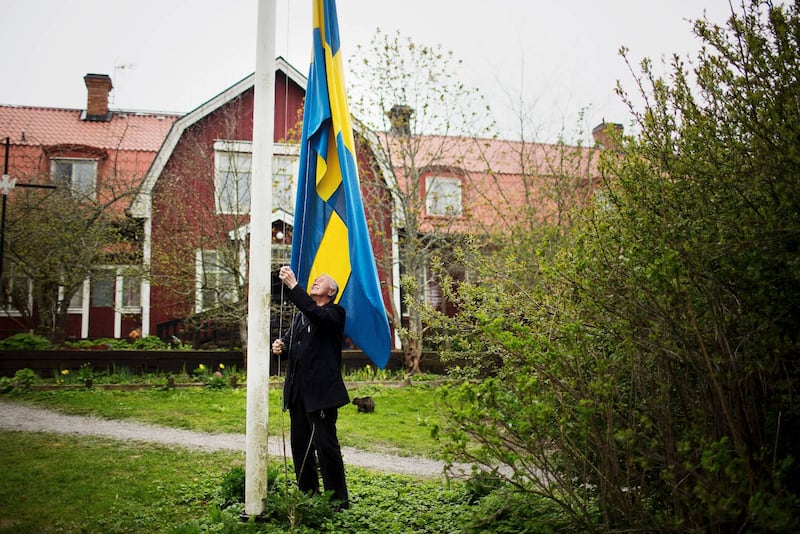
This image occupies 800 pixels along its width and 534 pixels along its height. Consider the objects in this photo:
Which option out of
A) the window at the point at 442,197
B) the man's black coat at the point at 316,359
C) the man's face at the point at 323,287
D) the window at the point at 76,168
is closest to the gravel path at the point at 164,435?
the man's black coat at the point at 316,359

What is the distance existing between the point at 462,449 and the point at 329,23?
12.9ft

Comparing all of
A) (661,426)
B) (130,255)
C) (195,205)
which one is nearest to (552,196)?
(195,205)

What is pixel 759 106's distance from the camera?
3.70 meters

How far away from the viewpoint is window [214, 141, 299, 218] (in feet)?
53.3

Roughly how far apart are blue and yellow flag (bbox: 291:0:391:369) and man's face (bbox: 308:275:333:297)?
0.12 m

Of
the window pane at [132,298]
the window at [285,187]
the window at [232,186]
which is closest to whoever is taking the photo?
the window at [232,186]

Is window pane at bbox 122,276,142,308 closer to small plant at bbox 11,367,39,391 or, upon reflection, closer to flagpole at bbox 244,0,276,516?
small plant at bbox 11,367,39,391

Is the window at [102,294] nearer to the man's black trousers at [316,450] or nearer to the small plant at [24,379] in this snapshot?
the small plant at [24,379]

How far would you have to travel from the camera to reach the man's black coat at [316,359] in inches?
207

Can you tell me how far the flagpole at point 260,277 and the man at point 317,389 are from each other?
336mm

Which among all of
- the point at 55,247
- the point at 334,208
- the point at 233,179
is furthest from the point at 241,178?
the point at 334,208

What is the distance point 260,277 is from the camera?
4.97 m

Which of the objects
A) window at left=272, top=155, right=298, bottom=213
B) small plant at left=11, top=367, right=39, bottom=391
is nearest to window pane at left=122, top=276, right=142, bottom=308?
window at left=272, top=155, right=298, bottom=213

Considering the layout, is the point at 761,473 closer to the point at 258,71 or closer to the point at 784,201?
the point at 784,201
